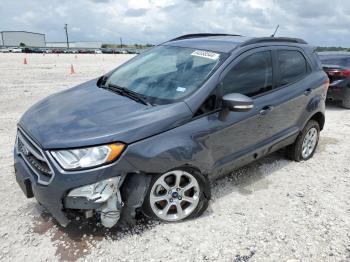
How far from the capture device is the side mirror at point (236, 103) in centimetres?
321

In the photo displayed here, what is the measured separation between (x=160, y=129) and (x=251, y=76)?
1.46 m

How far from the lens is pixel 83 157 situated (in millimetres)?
2680

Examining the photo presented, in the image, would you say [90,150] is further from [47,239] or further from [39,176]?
[47,239]

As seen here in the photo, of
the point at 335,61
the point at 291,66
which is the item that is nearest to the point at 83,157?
the point at 291,66

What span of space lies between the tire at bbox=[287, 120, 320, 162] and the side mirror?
1.95 meters

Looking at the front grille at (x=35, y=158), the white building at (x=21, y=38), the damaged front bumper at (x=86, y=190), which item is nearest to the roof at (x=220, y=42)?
the damaged front bumper at (x=86, y=190)

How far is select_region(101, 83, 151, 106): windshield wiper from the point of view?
3.31 metres

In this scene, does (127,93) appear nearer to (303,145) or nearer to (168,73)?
(168,73)

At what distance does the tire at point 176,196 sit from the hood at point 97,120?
50cm

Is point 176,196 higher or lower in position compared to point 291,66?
lower

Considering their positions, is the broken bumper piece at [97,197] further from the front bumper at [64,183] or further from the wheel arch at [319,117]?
the wheel arch at [319,117]

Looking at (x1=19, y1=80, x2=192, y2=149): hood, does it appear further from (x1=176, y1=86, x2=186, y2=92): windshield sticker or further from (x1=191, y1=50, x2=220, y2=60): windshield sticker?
(x1=191, y1=50, x2=220, y2=60): windshield sticker

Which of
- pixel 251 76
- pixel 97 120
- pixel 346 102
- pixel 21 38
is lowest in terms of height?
pixel 21 38

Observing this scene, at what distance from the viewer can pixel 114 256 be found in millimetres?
2877
